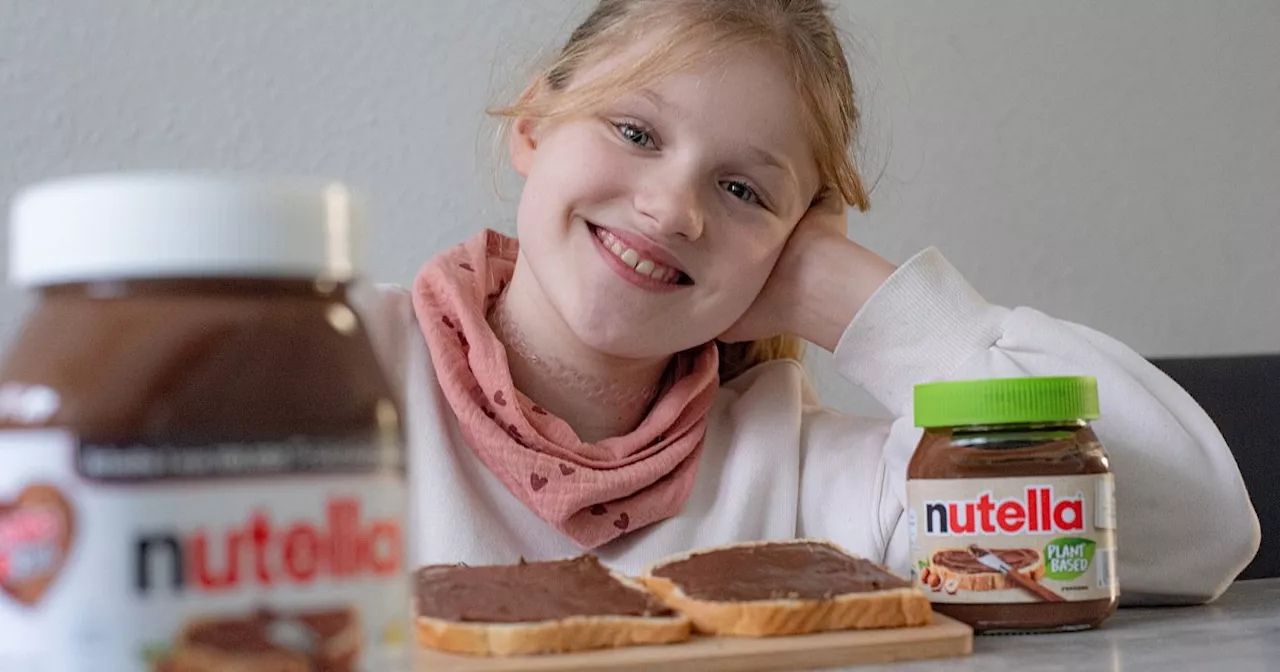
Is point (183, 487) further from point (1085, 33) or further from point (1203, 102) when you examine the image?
point (1203, 102)

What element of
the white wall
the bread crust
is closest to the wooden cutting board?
the bread crust

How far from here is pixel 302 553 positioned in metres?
0.28

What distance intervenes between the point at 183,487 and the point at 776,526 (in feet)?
3.12

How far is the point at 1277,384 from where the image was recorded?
152 cm

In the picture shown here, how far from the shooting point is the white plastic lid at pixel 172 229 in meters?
0.29

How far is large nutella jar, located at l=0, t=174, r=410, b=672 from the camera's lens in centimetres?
27

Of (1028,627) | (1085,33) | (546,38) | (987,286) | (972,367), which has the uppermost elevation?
(1085,33)

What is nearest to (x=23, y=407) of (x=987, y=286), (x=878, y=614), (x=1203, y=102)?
(x=878, y=614)

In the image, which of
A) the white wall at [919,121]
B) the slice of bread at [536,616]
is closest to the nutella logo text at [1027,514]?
the slice of bread at [536,616]

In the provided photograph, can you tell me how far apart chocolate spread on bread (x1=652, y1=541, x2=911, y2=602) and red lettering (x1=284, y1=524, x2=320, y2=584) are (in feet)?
1.35

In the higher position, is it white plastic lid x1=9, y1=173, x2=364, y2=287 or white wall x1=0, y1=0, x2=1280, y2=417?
white wall x1=0, y1=0, x2=1280, y2=417

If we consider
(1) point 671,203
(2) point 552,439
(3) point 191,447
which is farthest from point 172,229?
(2) point 552,439

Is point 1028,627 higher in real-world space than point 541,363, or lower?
lower

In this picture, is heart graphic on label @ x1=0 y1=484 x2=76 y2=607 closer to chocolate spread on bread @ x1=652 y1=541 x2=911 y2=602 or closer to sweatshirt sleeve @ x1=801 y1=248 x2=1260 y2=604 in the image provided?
chocolate spread on bread @ x1=652 y1=541 x2=911 y2=602
